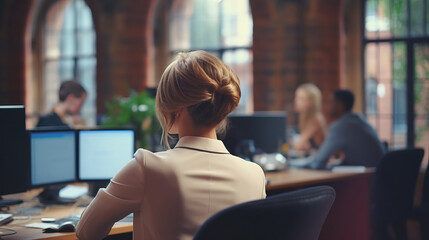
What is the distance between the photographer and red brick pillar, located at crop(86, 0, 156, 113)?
7.96 meters

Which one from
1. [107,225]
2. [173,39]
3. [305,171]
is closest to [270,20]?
[173,39]

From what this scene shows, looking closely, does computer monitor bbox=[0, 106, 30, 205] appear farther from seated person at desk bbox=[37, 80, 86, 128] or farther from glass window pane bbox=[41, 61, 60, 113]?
glass window pane bbox=[41, 61, 60, 113]

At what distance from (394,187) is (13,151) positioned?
7.90ft

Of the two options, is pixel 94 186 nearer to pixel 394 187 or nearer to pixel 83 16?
pixel 394 187

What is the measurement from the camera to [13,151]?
2555 mm

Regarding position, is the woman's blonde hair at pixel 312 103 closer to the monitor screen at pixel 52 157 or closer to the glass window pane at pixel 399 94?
the glass window pane at pixel 399 94

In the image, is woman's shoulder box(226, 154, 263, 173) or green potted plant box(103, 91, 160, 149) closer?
woman's shoulder box(226, 154, 263, 173)

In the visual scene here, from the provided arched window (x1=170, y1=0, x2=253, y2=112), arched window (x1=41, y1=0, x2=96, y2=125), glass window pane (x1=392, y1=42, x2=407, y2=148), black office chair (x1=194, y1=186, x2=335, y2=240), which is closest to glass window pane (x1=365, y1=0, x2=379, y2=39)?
glass window pane (x1=392, y1=42, x2=407, y2=148)

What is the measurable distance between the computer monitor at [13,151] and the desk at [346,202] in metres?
1.73

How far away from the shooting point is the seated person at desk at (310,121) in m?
5.89

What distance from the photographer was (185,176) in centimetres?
159

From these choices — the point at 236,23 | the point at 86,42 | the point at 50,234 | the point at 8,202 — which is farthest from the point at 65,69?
the point at 50,234

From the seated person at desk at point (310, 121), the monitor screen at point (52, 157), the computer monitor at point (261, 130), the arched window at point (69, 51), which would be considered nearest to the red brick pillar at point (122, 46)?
the arched window at point (69, 51)

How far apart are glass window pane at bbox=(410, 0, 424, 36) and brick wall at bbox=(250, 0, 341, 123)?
2.70 ft
